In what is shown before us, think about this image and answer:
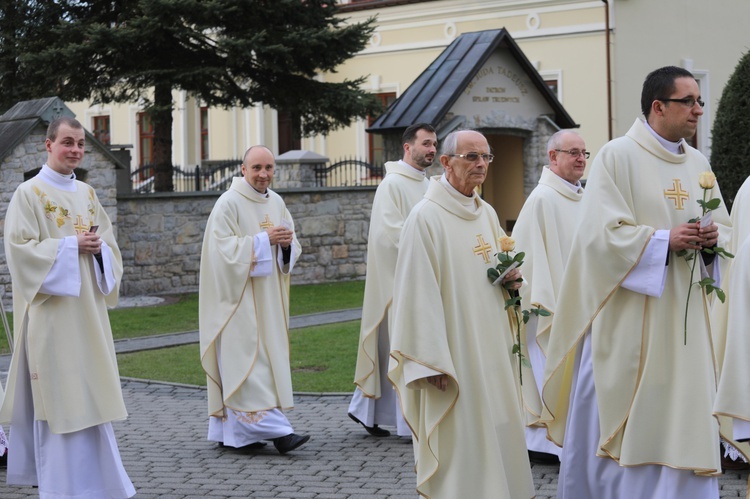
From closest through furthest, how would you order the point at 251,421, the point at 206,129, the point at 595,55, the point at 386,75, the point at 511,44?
the point at 251,421 < the point at 511,44 < the point at 595,55 < the point at 386,75 < the point at 206,129

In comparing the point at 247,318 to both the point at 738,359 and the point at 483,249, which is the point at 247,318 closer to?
the point at 483,249

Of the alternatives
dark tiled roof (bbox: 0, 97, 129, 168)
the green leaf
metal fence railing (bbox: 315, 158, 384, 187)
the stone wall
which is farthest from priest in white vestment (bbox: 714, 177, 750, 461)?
metal fence railing (bbox: 315, 158, 384, 187)

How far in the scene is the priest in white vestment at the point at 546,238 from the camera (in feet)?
25.9

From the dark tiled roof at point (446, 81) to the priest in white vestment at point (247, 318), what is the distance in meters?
9.59

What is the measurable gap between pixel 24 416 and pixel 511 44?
47.0 feet

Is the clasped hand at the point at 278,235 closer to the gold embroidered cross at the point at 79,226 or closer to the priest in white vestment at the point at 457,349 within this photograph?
the gold embroidered cross at the point at 79,226

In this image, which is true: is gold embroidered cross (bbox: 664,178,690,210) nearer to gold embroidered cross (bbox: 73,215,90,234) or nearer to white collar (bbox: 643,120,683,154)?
white collar (bbox: 643,120,683,154)

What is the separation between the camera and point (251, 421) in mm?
8359

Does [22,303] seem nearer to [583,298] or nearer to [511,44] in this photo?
[583,298]

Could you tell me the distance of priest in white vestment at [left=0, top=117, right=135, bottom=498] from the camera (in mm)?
6824

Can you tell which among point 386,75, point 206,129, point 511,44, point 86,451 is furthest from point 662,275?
point 206,129

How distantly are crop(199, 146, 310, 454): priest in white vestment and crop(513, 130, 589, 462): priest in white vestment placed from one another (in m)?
1.66

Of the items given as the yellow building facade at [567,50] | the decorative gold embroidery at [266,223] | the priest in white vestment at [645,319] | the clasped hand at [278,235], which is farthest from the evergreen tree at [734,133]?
the yellow building facade at [567,50]

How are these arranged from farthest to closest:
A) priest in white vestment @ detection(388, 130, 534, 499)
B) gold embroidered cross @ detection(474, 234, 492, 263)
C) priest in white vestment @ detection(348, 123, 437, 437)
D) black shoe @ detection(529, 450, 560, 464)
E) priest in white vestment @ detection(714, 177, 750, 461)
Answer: priest in white vestment @ detection(348, 123, 437, 437), black shoe @ detection(529, 450, 560, 464), gold embroidered cross @ detection(474, 234, 492, 263), priest in white vestment @ detection(388, 130, 534, 499), priest in white vestment @ detection(714, 177, 750, 461)
